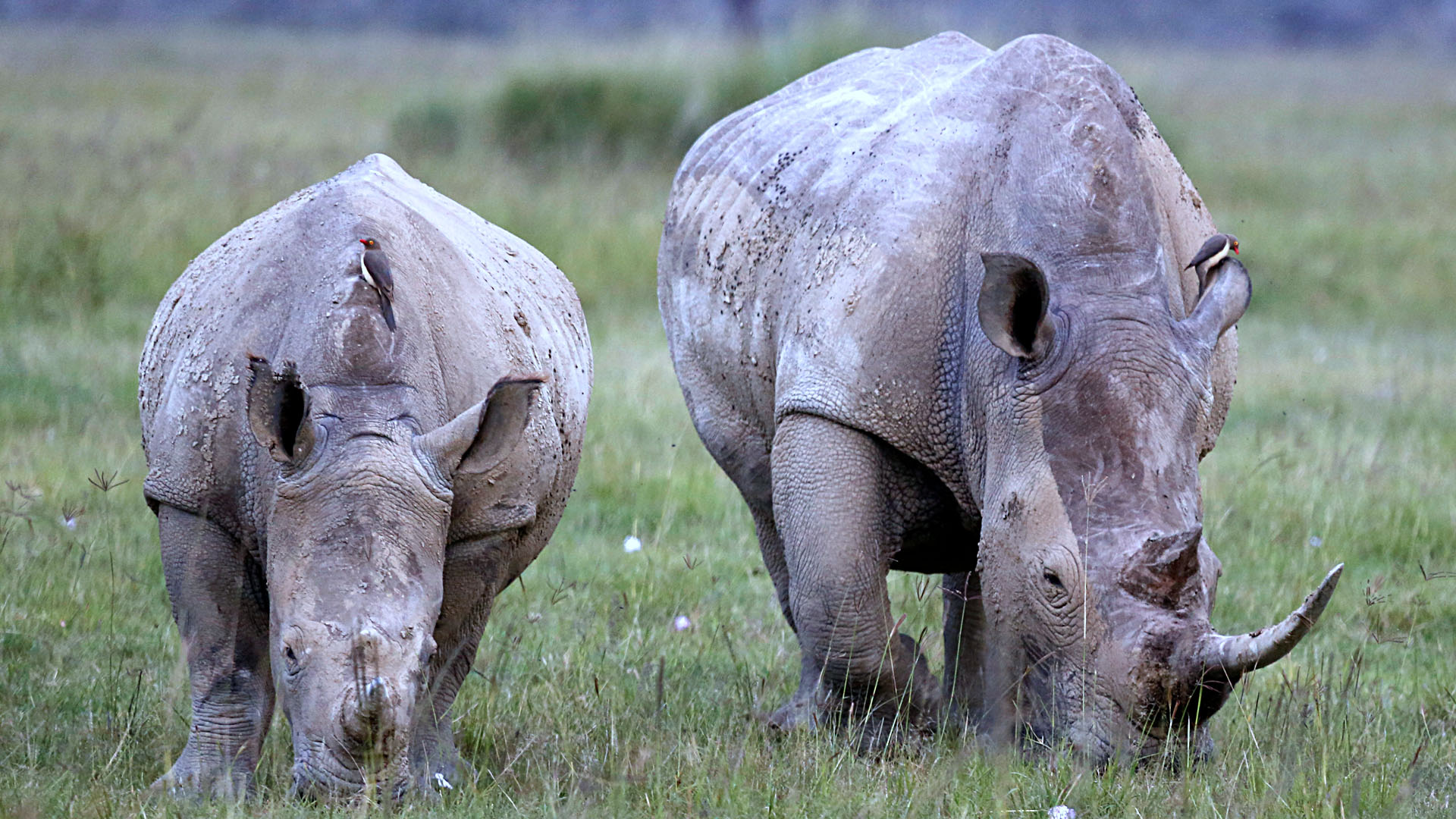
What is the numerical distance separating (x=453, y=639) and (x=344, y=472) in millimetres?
862

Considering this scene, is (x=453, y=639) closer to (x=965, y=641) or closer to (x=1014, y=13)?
(x=965, y=641)

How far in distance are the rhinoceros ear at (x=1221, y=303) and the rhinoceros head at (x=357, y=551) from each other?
5.38 feet

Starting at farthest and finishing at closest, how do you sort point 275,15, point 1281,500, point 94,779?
point 275,15 < point 1281,500 < point 94,779

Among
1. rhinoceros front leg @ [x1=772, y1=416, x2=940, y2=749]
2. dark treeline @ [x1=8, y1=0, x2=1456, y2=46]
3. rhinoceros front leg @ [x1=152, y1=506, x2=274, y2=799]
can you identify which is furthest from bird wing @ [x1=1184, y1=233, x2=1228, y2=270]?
dark treeline @ [x1=8, y1=0, x2=1456, y2=46]

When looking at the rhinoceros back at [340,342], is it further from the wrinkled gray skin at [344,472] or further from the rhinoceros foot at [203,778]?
the rhinoceros foot at [203,778]

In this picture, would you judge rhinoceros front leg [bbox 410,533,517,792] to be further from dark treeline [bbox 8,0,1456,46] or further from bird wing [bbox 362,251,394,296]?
dark treeline [bbox 8,0,1456,46]

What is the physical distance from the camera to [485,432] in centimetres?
404

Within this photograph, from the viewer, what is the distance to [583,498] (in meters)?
8.35

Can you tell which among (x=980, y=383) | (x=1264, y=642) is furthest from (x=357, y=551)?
(x=1264, y=642)

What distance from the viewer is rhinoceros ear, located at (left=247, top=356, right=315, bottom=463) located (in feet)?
12.6

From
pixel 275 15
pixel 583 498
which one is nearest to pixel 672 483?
pixel 583 498

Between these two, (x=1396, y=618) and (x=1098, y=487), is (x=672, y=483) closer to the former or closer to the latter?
(x=1396, y=618)

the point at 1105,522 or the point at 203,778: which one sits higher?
the point at 1105,522

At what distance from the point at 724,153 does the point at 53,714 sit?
272cm
